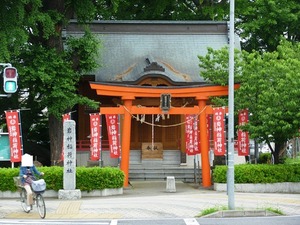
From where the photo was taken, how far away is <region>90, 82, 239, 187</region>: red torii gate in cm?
2891

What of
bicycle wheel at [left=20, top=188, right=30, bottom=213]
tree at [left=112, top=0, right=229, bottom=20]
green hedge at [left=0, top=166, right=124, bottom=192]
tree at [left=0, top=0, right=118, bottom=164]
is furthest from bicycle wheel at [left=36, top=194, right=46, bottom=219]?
tree at [left=112, top=0, right=229, bottom=20]

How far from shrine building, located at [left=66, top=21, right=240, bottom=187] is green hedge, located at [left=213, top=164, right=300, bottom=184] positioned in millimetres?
4654

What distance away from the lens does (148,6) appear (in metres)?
44.2

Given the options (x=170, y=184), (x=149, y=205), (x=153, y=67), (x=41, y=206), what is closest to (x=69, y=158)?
(x=170, y=184)

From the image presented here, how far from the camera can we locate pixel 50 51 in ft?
104

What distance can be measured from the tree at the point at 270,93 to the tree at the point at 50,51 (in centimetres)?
711

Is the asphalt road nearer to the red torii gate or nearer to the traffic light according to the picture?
the traffic light

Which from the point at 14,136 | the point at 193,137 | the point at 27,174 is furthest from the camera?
the point at 193,137

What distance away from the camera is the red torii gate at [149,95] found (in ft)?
94.8

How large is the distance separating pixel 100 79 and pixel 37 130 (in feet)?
26.4

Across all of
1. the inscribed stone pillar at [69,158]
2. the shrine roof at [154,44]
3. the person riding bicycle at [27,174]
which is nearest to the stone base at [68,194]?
the inscribed stone pillar at [69,158]

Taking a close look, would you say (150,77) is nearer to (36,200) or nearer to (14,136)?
(14,136)

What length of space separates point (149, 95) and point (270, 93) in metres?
5.66

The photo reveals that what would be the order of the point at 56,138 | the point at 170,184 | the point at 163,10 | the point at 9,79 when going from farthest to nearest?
the point at 163,10 → the point at 56,138 → the point at 170,184 → the point at 9,79
